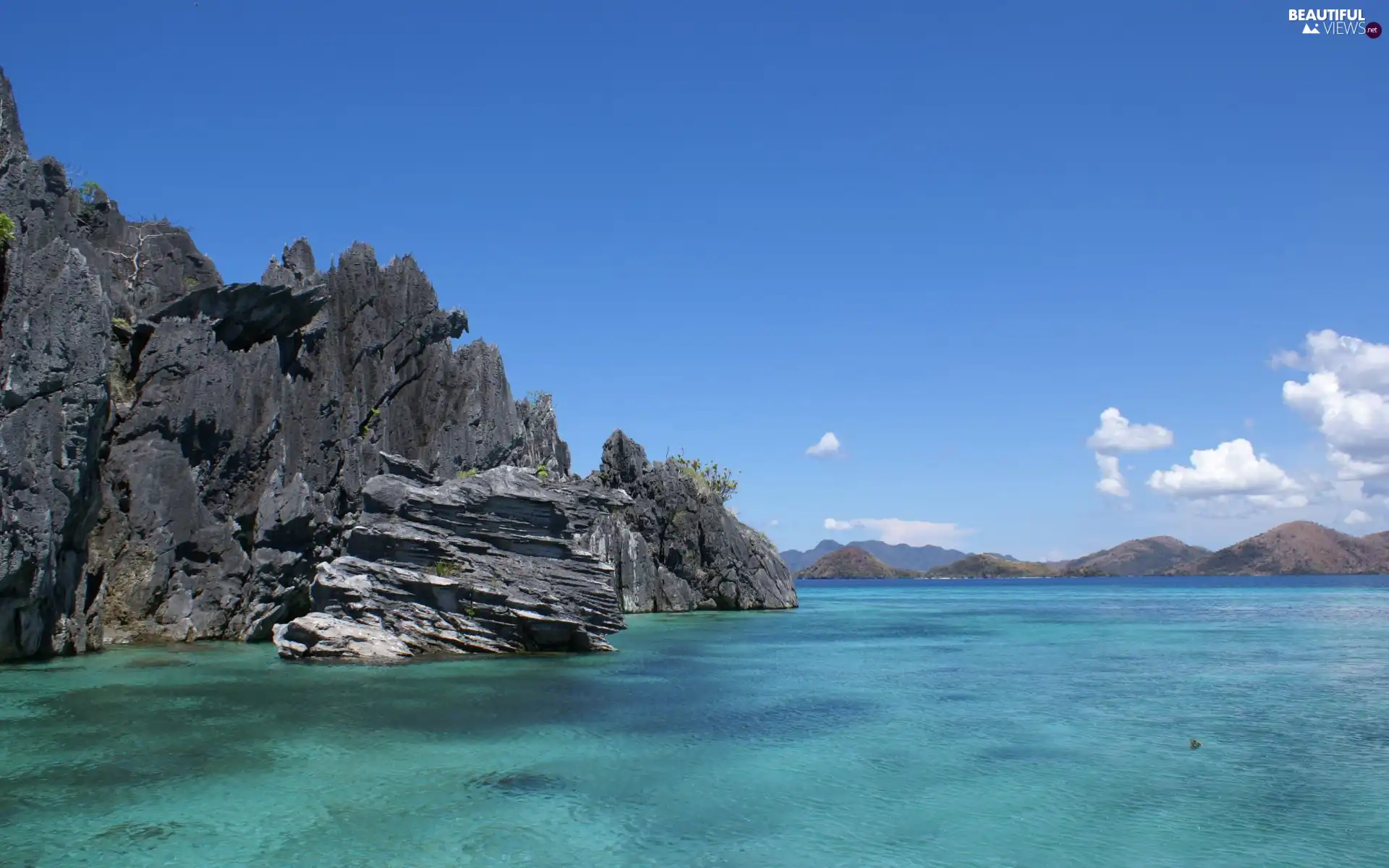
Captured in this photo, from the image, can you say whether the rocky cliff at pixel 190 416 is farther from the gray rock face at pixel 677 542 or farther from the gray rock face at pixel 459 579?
the gray rock face at pixel 677 542

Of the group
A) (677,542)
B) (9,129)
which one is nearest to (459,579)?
(9,129)

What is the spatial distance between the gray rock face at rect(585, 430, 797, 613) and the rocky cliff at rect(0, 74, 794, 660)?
19.8 metres

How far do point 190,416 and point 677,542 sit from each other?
45222 mm

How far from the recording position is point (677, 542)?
79812 mm

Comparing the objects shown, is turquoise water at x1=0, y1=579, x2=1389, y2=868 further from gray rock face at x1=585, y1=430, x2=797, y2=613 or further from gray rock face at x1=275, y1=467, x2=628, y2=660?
gray rock face at x1=585, y1=430, x2=797, y2=613

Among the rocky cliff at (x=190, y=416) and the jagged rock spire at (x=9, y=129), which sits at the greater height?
the jagged rock spire at (x=9, y=129)

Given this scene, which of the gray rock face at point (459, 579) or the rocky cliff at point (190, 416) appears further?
the gray rock face at point (459, 579)

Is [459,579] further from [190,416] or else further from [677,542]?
[677,542]

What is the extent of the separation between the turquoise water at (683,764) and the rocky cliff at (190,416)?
4144 millimetres

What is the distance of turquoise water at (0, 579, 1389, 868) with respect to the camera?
14867 mm

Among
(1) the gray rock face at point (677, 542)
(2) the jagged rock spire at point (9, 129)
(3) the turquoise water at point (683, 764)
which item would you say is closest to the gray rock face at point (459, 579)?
(3) the turquoise water at point (683, 764)

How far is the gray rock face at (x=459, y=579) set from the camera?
36125 millimetres

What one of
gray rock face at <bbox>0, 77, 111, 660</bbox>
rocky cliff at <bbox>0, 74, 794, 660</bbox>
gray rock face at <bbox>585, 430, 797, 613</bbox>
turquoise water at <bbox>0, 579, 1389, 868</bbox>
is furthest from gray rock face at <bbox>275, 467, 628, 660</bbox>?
gray rock face at <bbox>585, 430, 797, 613</bbox>

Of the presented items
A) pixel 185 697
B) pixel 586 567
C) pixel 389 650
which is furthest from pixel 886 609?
pixel 185 697
